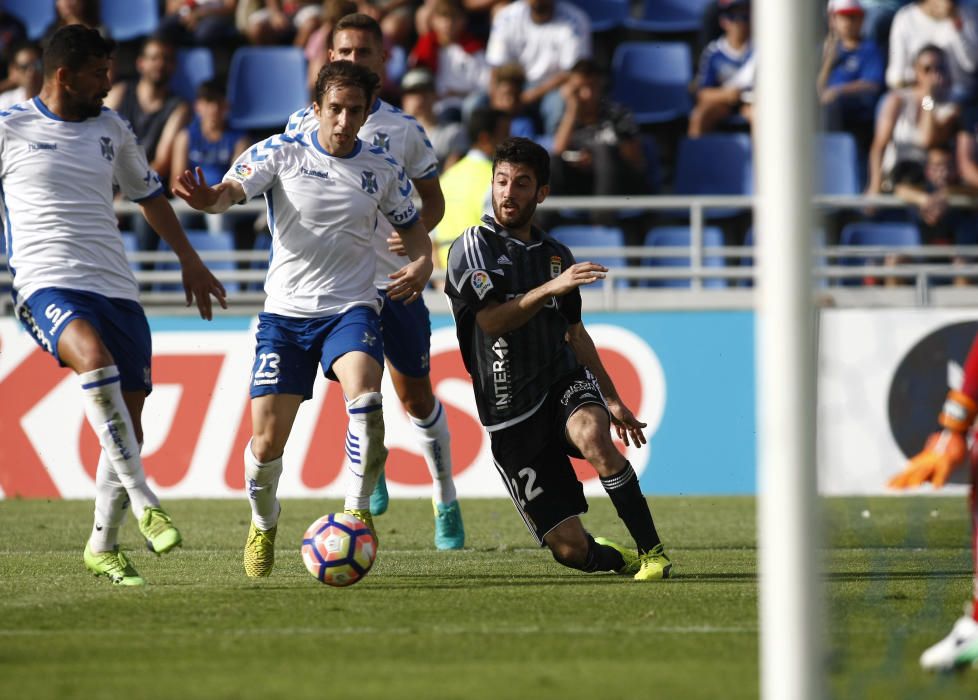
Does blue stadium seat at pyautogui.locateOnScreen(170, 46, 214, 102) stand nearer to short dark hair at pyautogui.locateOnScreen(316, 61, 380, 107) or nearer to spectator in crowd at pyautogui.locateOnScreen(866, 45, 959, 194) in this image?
spectator in crowd at pyautogui.locateOnScreen(866, 45, 959, 194)

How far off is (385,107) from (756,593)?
3632 millimetres

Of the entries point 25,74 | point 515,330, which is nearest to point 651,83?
point 25,74

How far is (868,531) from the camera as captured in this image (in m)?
9.68

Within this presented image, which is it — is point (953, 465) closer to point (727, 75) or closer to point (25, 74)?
point (727, 75)

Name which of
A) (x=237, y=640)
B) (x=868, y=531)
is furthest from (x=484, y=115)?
(x=237, y=640)

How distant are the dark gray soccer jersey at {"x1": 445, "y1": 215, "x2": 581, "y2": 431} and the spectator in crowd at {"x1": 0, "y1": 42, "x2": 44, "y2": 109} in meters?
8.91

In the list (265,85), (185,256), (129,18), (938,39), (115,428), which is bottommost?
(115,428)

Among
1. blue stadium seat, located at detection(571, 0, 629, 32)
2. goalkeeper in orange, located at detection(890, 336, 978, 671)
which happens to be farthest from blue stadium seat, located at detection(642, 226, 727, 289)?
goalkeeper in orange, located at detection(890, 336, 978, 671)

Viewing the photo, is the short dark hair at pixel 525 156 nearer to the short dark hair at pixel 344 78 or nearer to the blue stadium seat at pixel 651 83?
the short dark hair at pixel 344 78

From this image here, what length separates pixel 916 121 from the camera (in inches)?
585

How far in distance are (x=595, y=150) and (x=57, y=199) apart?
26.3 feet

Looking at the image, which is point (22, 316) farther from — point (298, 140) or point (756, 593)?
point (756, 593)

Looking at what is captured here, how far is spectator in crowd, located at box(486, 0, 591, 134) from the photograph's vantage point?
16.3m

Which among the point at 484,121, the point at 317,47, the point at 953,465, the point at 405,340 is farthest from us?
the point at 317,47
